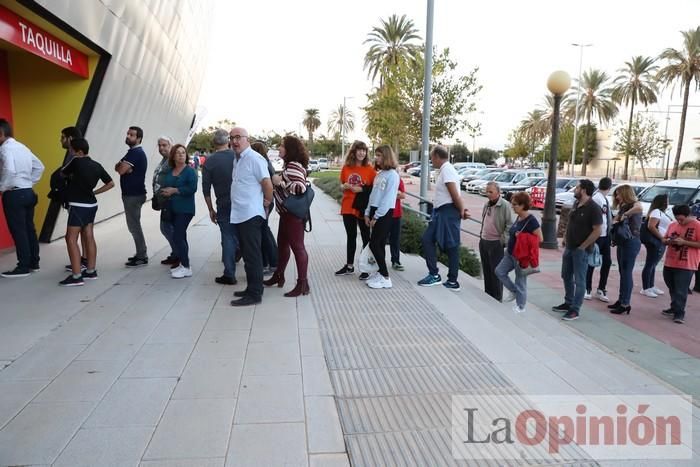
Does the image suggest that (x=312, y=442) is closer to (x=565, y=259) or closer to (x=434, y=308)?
(x=434, y=308)

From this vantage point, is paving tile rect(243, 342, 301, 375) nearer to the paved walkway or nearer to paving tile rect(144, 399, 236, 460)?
the paved walkway

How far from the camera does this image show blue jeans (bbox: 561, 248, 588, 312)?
21.8ft

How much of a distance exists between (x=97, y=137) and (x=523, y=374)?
27.8 feet

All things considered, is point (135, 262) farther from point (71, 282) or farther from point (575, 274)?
point (575, 274)

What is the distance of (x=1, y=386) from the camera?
3.55 m

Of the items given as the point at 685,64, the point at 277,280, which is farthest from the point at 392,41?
the point at 277,280

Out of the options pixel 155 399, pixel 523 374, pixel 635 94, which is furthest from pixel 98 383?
pixel 635 94

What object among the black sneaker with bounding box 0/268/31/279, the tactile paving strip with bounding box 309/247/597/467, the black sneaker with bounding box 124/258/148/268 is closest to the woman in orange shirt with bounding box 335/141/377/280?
the tactile paving strip with bounding box 309/247/597/467

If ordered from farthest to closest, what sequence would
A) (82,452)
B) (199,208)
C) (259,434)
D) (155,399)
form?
(199,208)
(155,399)
(259,434)
(82,452)

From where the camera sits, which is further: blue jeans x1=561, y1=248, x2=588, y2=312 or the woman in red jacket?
blue jeans x1=561, y1=248, x2=588, y2=312

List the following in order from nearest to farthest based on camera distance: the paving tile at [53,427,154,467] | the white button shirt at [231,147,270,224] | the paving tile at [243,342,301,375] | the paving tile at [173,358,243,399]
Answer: the paving tile at [53,427,154,467], the paving tile at [173,358,243,399], the paving tile at [243,342,301,375], the white button shirt at [231,147,270,224]

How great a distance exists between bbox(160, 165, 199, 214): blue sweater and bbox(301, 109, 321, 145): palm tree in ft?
271

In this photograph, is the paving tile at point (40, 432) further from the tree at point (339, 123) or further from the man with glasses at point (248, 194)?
the tree at point (339, 123)

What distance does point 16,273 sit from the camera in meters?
6.30
